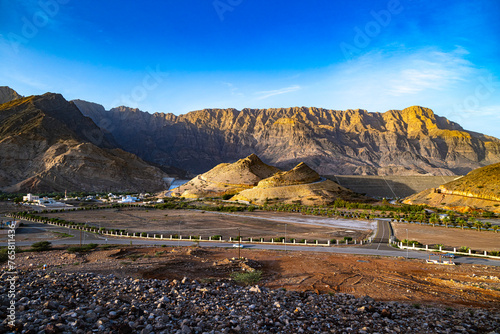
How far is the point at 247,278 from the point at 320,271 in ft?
16.1

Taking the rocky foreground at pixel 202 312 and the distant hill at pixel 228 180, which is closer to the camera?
the rocky foreground at pixel 202 312

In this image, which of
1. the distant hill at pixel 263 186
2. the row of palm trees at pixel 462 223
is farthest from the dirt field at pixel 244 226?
the distant hill at pixel 263 186

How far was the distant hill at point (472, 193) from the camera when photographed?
5493 cm

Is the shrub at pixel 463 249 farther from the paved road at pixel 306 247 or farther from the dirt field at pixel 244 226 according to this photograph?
the dirt field at pixel 244 226

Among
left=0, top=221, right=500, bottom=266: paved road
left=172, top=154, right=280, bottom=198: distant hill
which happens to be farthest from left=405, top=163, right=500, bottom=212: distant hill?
left=172, top=154, right=280, bottom=198: distant hill

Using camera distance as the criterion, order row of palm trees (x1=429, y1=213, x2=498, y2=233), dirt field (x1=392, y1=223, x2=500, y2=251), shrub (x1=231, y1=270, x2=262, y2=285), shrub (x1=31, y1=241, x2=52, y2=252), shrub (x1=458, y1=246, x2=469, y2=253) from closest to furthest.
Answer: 1. shrub (x1=231, y1=270, x2=262, y2=285)
2. shrub (x1=31, y1=241, x2=52, y2=252)
3. shrub (x1=458, y1=246, x2=469, y2=253)
4. dirt field (x1=392, y1=223, x2=500, y2=251)
5. row of palm trees (x1=429, y1=213, x2=498, y2=233)

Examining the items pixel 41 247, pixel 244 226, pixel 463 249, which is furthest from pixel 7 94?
pixel 463 249

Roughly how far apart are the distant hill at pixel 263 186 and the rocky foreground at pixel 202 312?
55882 millimetres

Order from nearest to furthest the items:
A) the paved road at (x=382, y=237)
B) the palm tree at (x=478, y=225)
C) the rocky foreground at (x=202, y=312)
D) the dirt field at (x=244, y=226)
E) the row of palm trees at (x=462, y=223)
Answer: the rocky foreground at (x=202, y=312) → the paved road at (x=382, y=237) → the dirt field at (x=244, y=226) → the palm tree at (x=478, y=225) → the row of palm trees at (x=462, y=223)

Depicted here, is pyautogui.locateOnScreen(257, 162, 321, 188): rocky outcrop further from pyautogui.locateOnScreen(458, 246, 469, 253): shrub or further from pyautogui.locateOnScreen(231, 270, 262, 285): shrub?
pyautogui.locateOnScreen(231, 270, 262, 285): shrub

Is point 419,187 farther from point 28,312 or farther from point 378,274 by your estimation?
point 28,312

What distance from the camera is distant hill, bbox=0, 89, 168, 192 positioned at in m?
90.2

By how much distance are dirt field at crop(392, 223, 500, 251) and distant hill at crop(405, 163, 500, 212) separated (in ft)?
73.3

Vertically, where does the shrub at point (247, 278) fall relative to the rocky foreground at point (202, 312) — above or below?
below
